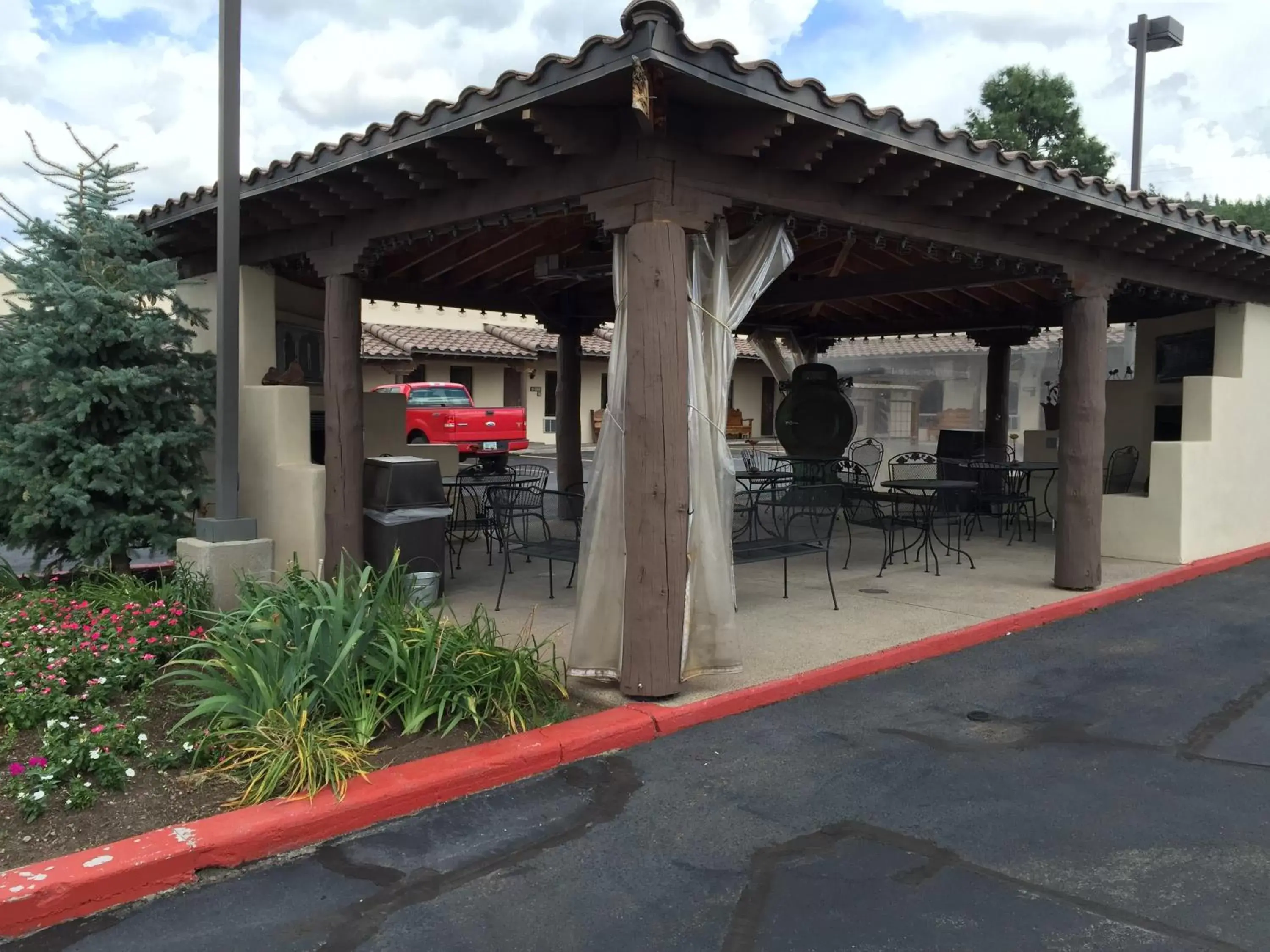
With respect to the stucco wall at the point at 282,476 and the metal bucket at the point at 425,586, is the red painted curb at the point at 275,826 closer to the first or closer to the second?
the metal bucket at the point at 425,586

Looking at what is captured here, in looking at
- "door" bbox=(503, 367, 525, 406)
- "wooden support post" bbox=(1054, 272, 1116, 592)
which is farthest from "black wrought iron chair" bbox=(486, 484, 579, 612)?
"door" bbox=(503, 367, 525, 406)

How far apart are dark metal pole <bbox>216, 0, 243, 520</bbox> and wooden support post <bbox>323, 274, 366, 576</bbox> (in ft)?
2.57

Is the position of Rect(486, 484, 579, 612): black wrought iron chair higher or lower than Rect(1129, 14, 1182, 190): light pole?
lower

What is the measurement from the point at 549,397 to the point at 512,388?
2.13 meters

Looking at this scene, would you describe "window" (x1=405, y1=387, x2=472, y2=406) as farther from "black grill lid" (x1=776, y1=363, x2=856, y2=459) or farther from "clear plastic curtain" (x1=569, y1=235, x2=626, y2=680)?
"clear plastic curtain" (x1=569, y1=235, x2=626, y2=680)

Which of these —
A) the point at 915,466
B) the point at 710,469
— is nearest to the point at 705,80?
the point at 710,469

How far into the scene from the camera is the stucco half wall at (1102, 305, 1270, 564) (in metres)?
8.93

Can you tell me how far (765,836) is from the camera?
352 centimetres

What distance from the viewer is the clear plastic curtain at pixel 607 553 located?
4.94 meters

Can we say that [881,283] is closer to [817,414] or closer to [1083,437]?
[1083,437]

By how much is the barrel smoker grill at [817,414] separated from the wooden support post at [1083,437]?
5244 millimetres

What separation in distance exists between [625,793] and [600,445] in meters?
1.81

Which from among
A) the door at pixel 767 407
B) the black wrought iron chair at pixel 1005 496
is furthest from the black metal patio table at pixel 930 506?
the door at pixel 767 407

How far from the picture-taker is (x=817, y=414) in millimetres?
13188
